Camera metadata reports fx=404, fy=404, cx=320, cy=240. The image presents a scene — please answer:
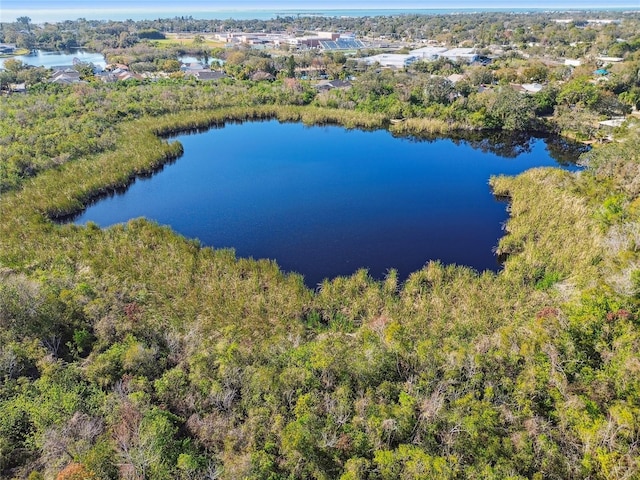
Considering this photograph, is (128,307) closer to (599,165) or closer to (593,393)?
(593,393)

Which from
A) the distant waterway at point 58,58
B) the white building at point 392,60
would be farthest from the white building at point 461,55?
the distant waterway at point 58,58

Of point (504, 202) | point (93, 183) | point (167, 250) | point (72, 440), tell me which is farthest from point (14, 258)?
point (504, 202)

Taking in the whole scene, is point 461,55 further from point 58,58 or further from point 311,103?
point 58,58

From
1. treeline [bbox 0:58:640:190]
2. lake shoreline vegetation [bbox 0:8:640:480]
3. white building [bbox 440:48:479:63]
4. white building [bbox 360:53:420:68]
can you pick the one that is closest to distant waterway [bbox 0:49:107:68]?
treeline [bbox 0:58:640:190]

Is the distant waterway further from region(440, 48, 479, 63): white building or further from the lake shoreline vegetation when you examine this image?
the lake shoreline vegetation

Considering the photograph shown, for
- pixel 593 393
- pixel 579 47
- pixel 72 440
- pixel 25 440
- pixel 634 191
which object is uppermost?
pixel 579 47

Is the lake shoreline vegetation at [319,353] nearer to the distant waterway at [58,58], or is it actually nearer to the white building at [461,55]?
the white building at [461,55]

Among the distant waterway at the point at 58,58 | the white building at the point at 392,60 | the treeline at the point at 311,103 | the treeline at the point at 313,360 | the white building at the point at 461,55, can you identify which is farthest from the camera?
the distant waterway at the point at 58,58
